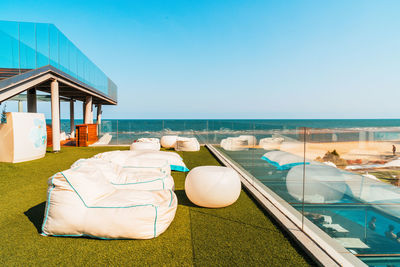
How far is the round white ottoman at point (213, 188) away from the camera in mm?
4055

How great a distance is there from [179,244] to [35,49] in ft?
33.9

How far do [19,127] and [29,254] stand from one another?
7.23 meters

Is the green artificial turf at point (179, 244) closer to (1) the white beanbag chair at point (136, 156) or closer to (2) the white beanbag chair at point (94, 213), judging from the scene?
(2) the white beanbag chair at point (94, 213)

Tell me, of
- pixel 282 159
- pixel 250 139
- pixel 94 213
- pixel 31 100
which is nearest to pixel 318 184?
pixel 282 159

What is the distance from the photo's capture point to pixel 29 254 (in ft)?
8.82

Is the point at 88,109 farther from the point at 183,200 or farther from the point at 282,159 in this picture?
the point at 282,159

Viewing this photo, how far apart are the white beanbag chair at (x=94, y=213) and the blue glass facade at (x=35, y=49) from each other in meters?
8.23

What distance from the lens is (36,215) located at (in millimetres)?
3836

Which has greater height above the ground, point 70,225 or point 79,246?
point 70,225

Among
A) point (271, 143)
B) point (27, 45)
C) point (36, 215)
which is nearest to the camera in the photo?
point (36, 215)

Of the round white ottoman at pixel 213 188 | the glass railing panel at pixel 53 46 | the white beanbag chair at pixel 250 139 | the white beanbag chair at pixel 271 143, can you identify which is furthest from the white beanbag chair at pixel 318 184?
the glass railing panel at pixel 53 46

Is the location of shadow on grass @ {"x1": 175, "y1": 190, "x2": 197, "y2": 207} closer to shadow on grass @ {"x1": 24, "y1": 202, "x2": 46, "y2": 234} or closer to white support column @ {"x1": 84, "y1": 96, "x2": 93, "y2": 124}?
shadow on grass @ {"x1": 24, "y1": 202, "x2": 46, "y2": 234}

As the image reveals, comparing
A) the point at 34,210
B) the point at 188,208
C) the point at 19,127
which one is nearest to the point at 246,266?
the point at 188,208

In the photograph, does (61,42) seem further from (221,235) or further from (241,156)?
(221,235)
